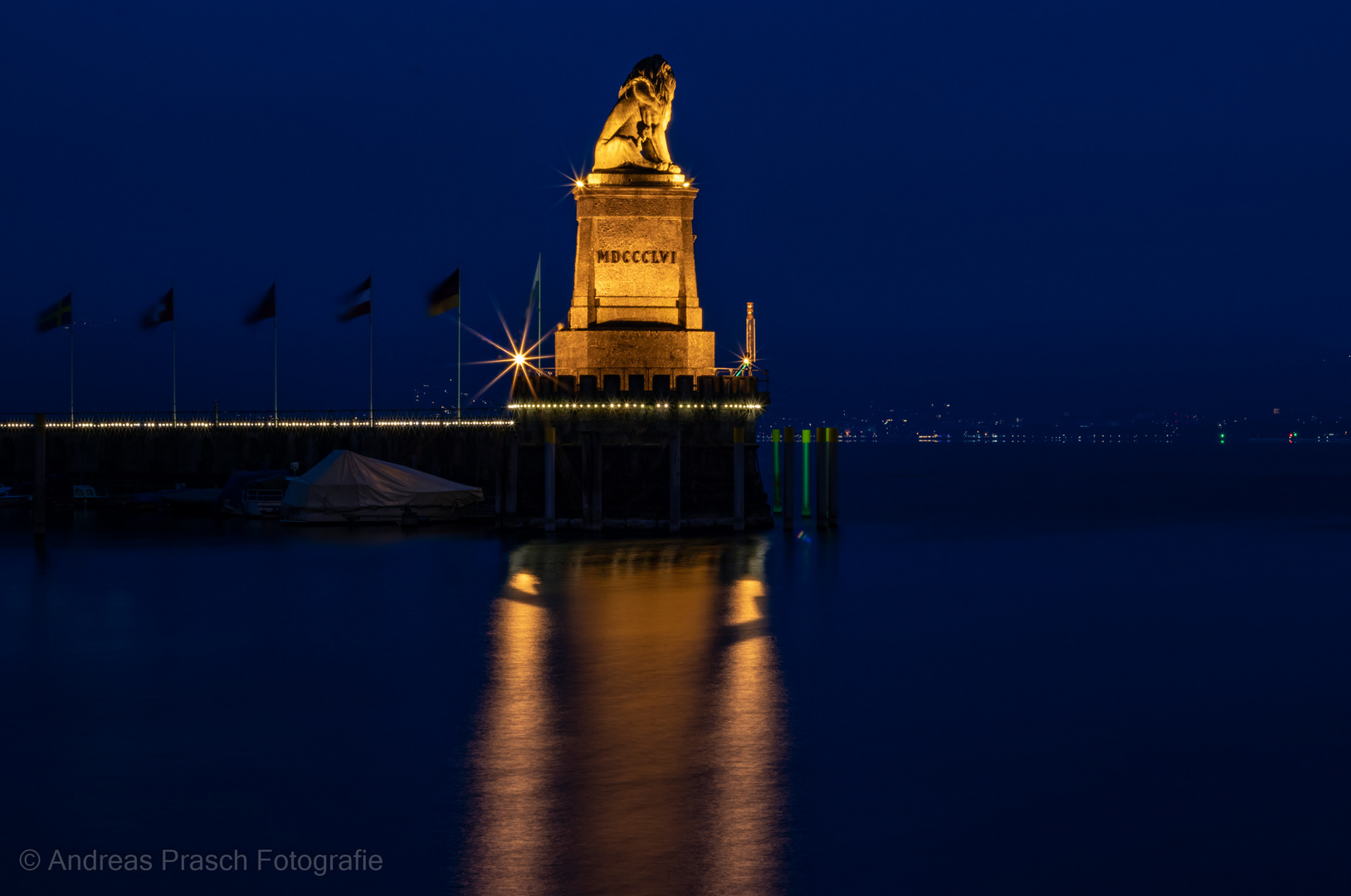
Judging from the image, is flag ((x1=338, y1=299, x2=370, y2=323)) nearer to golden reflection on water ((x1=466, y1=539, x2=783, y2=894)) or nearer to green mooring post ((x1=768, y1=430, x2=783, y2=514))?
green mooring post ((x1=768, y1=430, x2=783, y2=514))

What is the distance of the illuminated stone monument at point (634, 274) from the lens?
51.6 metres

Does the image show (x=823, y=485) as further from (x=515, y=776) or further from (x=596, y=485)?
(x=515, y=776)

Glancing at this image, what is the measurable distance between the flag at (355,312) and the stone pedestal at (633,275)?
53.7 feet

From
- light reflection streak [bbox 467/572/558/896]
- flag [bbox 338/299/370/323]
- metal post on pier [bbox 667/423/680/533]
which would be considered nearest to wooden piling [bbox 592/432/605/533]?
metal post on pier [bbox 667/423/680/533]

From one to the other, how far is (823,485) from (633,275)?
15.6 metres

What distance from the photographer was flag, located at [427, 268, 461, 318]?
57.8m

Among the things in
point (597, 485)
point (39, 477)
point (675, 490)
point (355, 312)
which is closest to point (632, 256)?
point (597, 485)

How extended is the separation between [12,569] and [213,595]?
32.8ft

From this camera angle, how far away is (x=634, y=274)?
2031 inches

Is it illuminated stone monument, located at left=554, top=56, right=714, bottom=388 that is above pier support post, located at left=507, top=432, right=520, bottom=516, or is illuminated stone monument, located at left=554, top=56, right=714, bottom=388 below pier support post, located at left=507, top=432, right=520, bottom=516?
above

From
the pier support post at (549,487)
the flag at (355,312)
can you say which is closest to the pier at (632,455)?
the pier support post at (549,487)

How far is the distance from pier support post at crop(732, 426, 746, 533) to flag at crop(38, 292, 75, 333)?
116 ft

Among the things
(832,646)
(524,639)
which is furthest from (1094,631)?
(524,639)

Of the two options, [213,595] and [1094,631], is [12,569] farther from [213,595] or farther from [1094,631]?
[1094,631]
